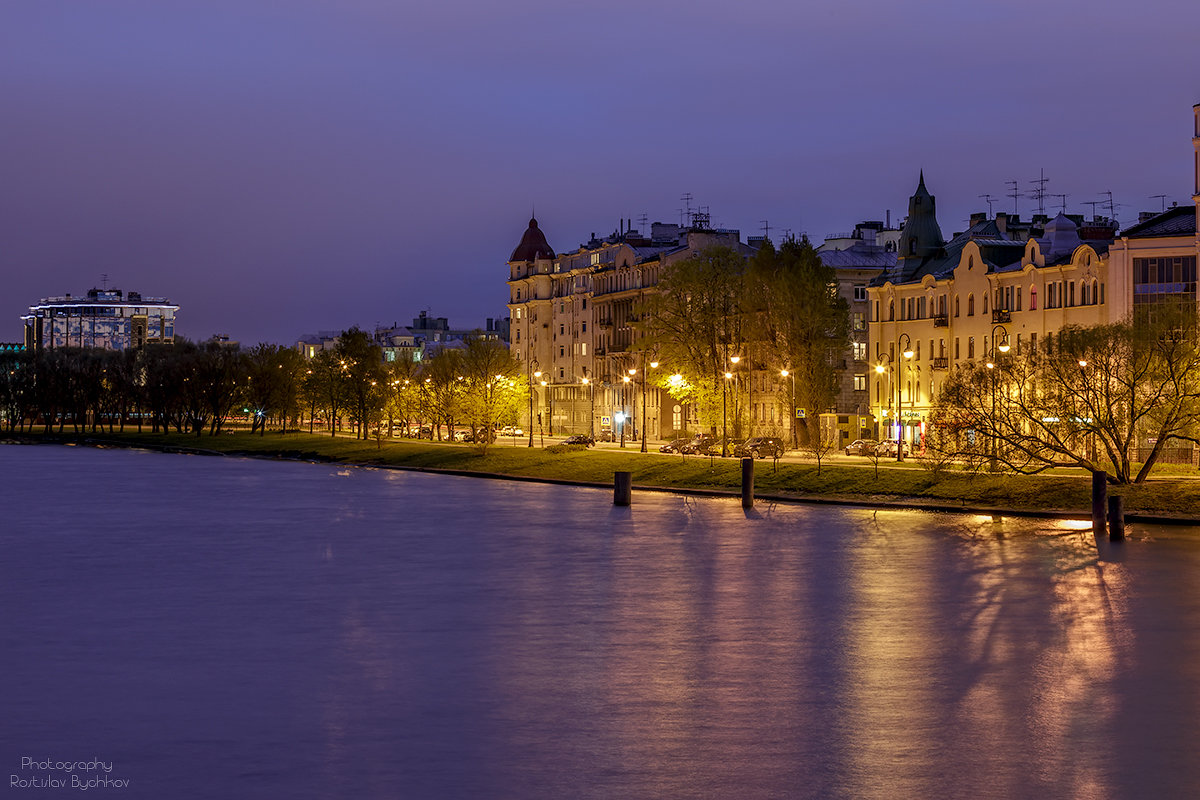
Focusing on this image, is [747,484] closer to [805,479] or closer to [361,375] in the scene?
[805,479]

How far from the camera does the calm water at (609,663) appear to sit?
19.8 meters

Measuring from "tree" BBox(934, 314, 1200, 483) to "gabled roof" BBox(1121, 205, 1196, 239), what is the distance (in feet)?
74.3

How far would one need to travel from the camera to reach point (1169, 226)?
286 ft

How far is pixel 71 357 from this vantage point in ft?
611

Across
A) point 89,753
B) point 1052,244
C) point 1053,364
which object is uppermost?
point 1052,244

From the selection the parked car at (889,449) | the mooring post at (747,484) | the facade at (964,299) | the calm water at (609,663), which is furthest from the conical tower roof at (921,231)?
the calm water at (609,663)

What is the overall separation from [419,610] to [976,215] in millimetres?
94279

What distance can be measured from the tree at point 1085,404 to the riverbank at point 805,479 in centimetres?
136

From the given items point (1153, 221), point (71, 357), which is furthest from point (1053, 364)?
point (71, 357)

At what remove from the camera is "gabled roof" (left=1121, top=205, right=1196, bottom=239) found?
282 ft

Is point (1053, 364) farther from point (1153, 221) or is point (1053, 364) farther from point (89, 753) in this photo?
point (89, 753)

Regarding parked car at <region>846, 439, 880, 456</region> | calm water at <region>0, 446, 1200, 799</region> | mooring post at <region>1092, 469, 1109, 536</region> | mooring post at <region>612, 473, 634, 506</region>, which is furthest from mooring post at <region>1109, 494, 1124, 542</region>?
parked car at <region>846, 439, 880, 456</region>

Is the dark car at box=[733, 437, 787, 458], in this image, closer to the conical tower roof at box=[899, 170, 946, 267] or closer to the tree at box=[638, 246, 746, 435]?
the tree at box=[638, 246, 746, 435]

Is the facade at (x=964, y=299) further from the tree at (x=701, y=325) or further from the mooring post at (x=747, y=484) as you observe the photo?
the mooring post at (x=747, y=484)
